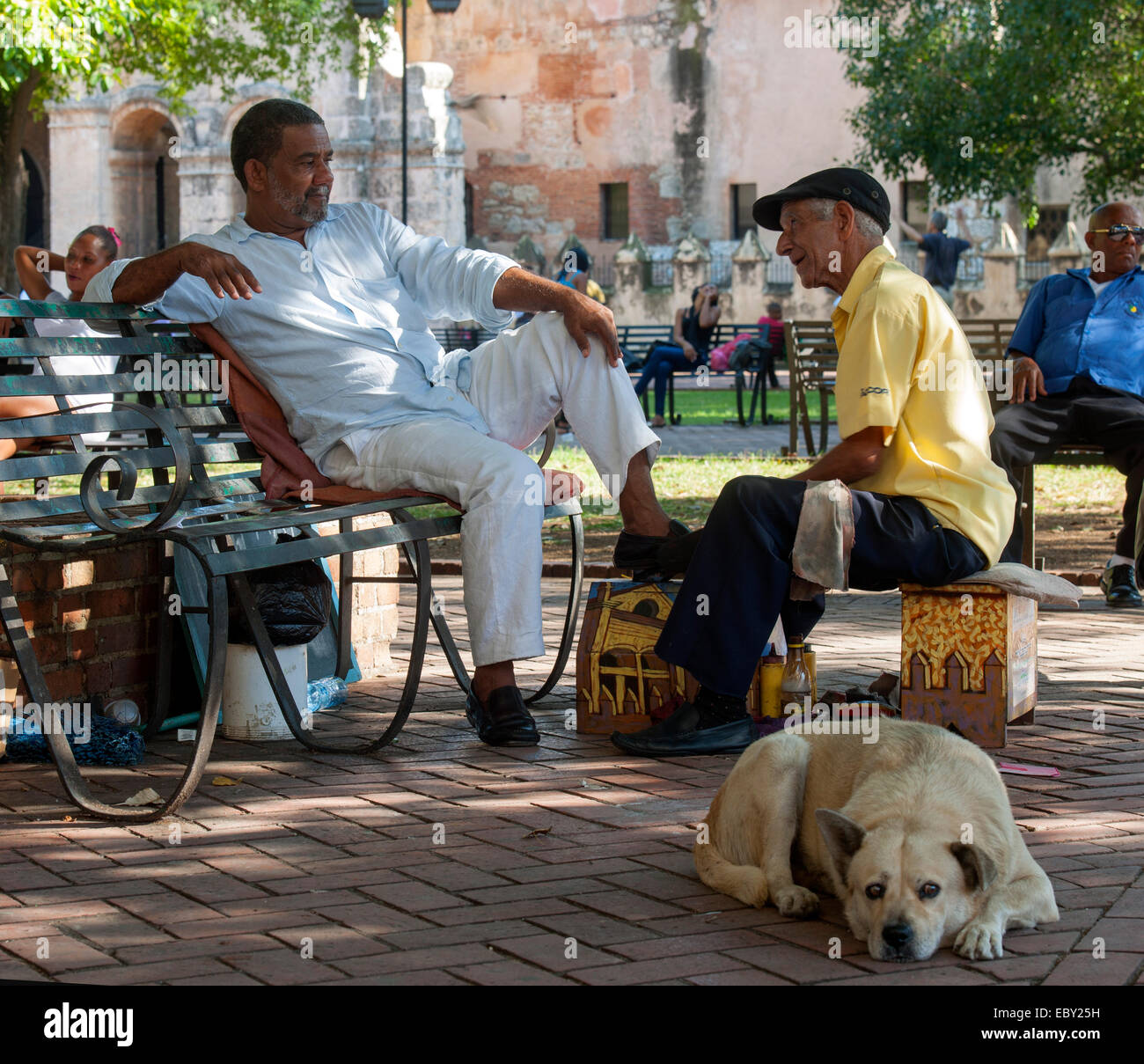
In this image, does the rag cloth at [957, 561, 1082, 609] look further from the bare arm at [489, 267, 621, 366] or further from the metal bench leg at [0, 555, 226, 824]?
Result: the metal bench leg at [0, 555, 226, 824]

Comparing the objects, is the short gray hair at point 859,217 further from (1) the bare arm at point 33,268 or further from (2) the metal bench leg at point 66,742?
(1) the bare arm at point 33,268

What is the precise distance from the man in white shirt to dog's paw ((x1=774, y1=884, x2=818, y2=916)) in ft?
5.25

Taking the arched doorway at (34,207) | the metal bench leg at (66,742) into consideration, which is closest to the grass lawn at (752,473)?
the metal bench leg at (66,742)

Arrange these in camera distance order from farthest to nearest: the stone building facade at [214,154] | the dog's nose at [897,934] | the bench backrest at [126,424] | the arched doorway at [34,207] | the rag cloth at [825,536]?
the arched doorway at [34,207] < the stone building facade at [214,154] < the rag cloth at [825,536] < the bench backrest at [126,424] < the dog's nose at [897,934]

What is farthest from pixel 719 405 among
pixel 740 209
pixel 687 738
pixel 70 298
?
pixel 740 209

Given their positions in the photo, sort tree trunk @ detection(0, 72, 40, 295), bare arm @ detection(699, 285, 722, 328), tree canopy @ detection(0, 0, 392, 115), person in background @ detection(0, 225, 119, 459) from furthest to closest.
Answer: bare arm @ detection(699, 285, 722, 328) → tree trunk @ detection(0, 72, 40, 295) → tree canopy @ detection(0, 0, 392, 115) → person in background @ detection(0, 225, 119, 459)

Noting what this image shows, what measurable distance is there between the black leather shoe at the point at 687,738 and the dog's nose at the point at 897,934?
176cm

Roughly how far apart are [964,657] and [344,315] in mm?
2270

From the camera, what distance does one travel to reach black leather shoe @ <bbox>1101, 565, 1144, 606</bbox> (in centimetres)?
761

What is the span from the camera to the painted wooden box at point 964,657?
4.81 meters

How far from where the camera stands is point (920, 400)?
4.75m

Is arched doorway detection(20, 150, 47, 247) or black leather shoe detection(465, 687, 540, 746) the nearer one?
black leather shoe detection(465, 687, 540, 746)

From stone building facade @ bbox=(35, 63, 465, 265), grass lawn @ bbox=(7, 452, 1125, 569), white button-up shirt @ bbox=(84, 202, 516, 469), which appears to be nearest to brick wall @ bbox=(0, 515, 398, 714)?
white button-up shirt @ bbox=(84, 202, 516, 469)
